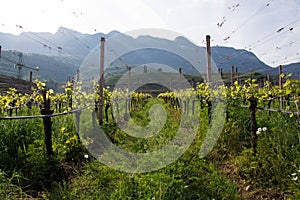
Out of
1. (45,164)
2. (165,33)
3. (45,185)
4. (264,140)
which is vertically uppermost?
(165,33)

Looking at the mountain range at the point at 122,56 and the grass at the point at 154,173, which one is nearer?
the grass at the point at 154,173

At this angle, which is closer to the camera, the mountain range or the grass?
the grass

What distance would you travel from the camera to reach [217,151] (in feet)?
15.7

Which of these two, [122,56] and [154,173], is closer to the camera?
[154,173]

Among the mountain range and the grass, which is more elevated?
the mountain range

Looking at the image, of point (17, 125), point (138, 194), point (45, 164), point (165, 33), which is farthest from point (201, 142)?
point (165, 33)

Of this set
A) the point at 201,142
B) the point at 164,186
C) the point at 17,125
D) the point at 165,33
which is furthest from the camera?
the point at 165,33

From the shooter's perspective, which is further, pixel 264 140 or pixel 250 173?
pixel 264 140

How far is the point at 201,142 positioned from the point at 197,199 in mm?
2315

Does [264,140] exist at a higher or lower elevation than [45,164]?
higher

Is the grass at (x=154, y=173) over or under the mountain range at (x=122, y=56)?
under

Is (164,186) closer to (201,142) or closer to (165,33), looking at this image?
(201,142)

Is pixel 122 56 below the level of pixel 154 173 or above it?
above

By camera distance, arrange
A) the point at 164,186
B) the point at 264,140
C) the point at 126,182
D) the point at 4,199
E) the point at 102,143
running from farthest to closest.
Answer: the point at 102,143 → the point at 264,140 → the point at 126,182 → the point at 164,186 → the point at 4,199
